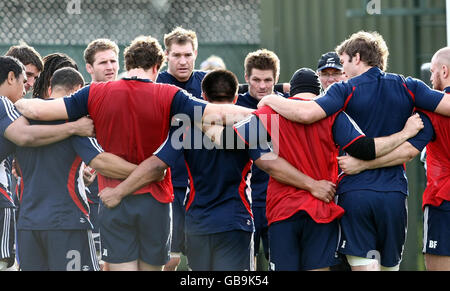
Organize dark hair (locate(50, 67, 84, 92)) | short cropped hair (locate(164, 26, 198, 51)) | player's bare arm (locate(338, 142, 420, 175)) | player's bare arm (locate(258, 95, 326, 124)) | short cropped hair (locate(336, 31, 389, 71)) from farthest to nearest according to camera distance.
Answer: short cropped hair (locate(164, 26, 198, 51)) → dark hair (locate(50, 67, 84, 92)) → short cropped hair (locate(336, 31, 389, 71)) → player's bare arm (locate(338, 142, 420, 175)) → player's bare arm (locate(258, 95, 326, 124))

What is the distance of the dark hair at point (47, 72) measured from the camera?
20.2 ft

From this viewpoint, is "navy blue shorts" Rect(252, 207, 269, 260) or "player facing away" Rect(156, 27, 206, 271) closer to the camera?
"navy blue shorts" Rect(252, 207, 269, 260)

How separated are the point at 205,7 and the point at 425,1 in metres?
2.45

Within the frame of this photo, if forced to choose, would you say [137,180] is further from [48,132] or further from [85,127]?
[48,132]

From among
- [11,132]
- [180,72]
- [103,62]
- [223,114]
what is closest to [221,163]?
[223,114]

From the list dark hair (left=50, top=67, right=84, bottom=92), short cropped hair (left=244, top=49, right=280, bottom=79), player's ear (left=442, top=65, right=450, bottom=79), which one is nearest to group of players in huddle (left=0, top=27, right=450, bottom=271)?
dark hair (left=50, top=67, right=84, bottom=92)

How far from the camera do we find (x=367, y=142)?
15.6ft

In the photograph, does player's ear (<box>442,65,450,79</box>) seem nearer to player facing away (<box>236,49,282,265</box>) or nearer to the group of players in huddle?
the group of players in huddle

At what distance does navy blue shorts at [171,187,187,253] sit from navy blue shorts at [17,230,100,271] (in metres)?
1.27

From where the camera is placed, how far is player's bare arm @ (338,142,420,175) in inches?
191

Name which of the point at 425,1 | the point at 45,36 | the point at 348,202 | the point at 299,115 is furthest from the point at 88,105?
the point at 425,1

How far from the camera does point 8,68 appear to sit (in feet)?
17.4
